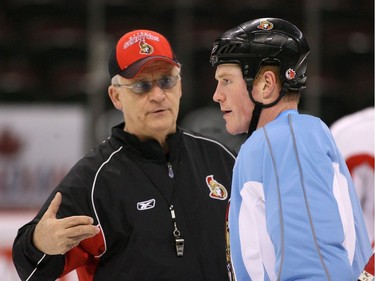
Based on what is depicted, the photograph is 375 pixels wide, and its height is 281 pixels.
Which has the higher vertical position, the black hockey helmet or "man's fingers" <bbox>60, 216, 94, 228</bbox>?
the black hockey helmet

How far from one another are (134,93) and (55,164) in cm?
324

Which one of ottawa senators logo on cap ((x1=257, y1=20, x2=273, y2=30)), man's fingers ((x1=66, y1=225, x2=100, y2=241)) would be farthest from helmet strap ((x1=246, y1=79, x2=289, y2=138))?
man's fingers ((x1=66, y1=225, x2=100, y2=241))

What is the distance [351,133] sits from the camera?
10.8 feet

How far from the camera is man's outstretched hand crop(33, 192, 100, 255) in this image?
2143 mm

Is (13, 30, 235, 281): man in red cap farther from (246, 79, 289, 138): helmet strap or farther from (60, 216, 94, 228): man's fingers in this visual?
(246, 79, 289, 138): helmet strap

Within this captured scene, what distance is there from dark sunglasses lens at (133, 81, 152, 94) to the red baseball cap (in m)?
0.04

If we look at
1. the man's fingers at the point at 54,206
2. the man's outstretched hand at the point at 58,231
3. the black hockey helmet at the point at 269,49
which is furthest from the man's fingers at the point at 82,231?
the black hockey helmet at the point at 269,49

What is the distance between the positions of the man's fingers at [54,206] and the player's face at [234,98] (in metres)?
0.59

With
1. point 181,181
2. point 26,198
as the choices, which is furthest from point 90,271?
point 26,198

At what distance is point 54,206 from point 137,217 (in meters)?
0.27

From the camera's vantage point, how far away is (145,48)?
2.61 m

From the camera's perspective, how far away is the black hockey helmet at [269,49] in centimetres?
188

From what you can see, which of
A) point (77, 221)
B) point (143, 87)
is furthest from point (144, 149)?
point (77, 221)

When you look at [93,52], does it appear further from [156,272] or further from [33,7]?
[156,272]
